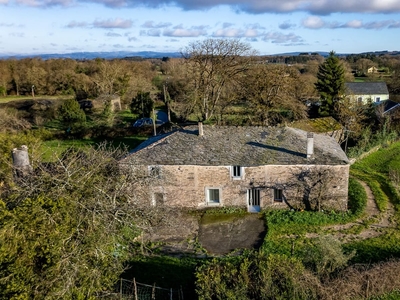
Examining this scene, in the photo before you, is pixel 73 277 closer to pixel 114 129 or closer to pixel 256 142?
pixel 256 142

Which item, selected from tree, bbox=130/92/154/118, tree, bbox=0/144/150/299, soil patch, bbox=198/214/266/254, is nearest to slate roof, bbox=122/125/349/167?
soil patch, bbox=198/214/266/254

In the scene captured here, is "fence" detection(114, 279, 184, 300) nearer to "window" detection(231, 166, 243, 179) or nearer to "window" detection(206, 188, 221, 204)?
"window" detection(206, 188, 221, 204)

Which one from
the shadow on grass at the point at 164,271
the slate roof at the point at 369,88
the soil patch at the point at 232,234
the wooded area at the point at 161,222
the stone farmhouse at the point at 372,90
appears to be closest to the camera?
the wooded area at the point at 161,222

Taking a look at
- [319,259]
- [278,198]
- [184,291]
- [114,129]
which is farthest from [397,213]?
[114,129]

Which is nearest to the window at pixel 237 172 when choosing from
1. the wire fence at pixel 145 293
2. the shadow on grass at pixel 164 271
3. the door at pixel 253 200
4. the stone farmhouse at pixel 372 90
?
the door at pixel 253 200

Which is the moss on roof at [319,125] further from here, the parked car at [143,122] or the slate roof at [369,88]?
the slate roof at [369,88]

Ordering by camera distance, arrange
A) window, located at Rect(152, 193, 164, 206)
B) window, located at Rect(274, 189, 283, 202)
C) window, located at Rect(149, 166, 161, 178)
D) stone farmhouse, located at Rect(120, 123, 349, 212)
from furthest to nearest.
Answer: window, located at Rect(152, 193, 164, 206) → window, located at Rect(274, 189, 283, 202) → window, located at Rect(149, 166, 161, 178) → stone farmhouse, located at Rect(120, 123, 349, 212)
